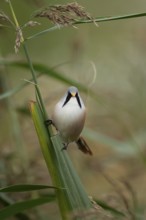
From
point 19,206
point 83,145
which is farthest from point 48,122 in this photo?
point 83,145

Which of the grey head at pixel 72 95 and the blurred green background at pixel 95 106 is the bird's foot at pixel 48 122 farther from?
the blurred green background at pixel 95 106

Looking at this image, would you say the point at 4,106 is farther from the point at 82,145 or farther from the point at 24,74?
the point at 24,74

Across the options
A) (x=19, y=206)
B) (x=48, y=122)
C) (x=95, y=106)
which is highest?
(x=95, y=106)

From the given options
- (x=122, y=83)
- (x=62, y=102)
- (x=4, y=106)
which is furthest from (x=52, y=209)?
(x=122, y=83)

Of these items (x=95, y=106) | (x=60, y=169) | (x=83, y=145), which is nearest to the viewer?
(x=60, y=169)

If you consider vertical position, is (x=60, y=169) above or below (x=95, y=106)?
below

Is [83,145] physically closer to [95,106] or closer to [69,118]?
[69,118]

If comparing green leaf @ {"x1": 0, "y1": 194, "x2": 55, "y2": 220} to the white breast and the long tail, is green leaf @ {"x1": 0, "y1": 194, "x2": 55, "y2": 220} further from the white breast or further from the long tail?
the long tail
